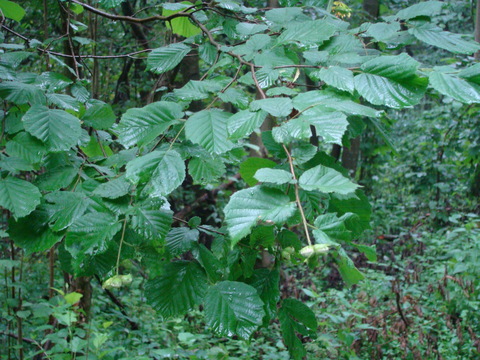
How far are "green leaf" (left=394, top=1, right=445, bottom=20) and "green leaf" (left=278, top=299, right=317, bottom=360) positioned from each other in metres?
0.77

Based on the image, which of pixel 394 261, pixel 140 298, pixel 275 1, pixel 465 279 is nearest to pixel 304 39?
pixel 275 1

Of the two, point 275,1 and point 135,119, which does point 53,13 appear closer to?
point 275,1

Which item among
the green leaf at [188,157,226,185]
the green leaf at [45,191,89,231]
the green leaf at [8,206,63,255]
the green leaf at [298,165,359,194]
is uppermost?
the green leaf at [298,165,359,194]

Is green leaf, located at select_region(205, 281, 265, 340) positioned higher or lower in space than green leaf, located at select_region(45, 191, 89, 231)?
lower

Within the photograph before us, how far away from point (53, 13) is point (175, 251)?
3.70 meters

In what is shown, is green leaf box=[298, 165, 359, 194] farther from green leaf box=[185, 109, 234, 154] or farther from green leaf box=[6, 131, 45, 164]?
green leaf box=[6, 131, 45, 164]

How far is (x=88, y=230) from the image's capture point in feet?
2.50

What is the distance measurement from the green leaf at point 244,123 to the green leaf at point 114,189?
0.25m

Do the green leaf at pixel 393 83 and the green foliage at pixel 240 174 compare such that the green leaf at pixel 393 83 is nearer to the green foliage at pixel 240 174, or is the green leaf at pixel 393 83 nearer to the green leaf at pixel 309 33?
the green foliage at pixel 240 174

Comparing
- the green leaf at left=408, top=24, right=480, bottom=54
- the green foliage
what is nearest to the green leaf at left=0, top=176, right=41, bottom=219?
the green foliage

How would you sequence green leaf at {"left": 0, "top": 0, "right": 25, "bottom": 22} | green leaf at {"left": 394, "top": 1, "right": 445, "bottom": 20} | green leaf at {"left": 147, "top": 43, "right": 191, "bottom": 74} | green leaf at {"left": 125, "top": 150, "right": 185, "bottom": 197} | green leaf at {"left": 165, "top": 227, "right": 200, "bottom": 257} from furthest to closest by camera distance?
green leaf at {"left": 0, "top": 0, "right": 25, "bottom": 22}, green leaf at {"left": 147, "top": 43, "right": 191, "bottom": 74}, green leaf at {"left": 394, "top": 1, "right": 445, "bottom": 20}, green leaf at {"left": 165, "top": 227, "right": 200, "bottom": 257}, green leaf at {"left": 125, "top": 150, "right": 185, "bottom": 197}

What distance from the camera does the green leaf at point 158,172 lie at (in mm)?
671

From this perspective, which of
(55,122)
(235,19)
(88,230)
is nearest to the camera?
(88,230)

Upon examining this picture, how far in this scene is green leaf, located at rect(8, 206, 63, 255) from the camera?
860 millimetres
